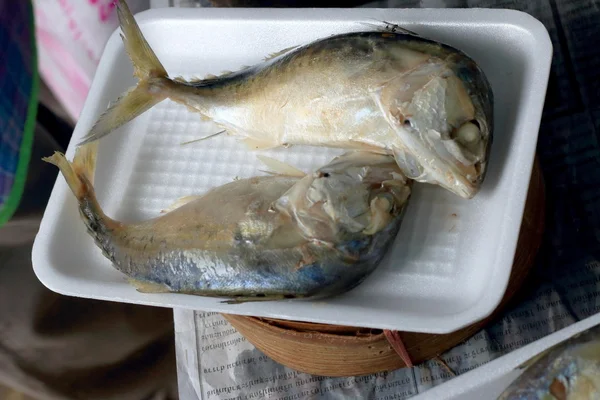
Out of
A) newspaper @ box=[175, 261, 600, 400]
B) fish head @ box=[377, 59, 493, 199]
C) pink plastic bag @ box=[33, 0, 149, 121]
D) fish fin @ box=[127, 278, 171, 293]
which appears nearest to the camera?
fish head @ box=[377, 59, 493, 199]

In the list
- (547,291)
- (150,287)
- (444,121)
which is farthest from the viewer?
(547,291)

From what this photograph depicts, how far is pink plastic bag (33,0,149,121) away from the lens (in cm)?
132

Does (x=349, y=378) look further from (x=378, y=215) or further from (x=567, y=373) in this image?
(x=567, y=373)

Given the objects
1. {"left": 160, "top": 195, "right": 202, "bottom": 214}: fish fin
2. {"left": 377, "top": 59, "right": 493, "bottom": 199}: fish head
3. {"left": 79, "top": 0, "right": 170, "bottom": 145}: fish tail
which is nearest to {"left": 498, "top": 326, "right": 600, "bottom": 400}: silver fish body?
{"left": 377, "top": 59, "right": 493, "bottom": 199}: fish head

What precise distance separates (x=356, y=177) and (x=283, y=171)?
0.14 meters

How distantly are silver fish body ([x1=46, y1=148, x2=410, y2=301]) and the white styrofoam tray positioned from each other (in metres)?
0.04

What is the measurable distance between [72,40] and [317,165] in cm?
72

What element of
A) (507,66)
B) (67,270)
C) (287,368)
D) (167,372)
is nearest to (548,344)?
(507,66)

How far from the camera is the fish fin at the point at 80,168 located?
95 centimetres

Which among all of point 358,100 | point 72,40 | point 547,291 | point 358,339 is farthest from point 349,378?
point 72,40

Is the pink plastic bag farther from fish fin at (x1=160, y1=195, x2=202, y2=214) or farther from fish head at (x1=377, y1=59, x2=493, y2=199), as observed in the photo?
fish head at (x1=377, y1=59, x2=493, y2=199)

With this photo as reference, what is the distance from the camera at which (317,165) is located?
965 mm

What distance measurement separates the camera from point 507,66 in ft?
3.04

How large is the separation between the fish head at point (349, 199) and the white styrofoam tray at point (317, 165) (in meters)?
0.09
